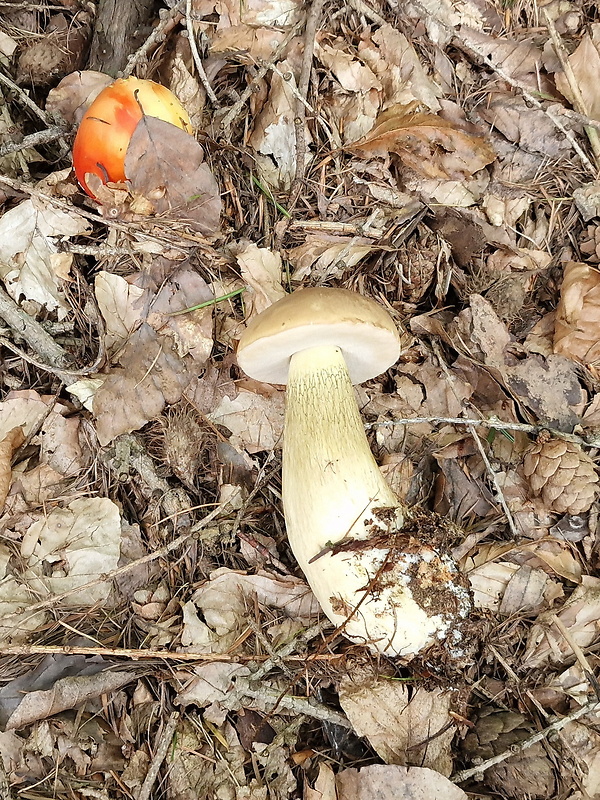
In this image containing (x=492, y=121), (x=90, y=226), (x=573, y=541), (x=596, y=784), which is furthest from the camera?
(x=492, y=121)

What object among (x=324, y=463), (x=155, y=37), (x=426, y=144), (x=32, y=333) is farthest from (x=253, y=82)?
(x=324, y=463)

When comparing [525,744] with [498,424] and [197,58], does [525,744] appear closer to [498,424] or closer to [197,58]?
[498,424]

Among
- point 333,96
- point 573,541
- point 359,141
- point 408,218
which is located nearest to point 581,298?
point 408,218

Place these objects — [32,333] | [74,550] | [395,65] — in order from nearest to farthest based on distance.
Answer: [74,550], [32,333], [395,65]

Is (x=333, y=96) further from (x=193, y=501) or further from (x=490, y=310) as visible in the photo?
(x=193, y=501)

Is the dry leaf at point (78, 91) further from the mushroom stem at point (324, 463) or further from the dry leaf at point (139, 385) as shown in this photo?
the mushroom stem at point (324, 463)

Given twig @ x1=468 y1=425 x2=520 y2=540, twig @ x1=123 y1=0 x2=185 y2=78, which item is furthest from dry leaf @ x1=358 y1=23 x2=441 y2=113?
twig @ x1=468 y1=425 x2=520 y2=540

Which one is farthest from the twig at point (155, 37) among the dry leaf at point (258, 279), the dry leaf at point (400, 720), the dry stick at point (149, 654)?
the dry leaf at point (400, 720)

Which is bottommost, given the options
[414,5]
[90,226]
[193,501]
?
[193,501]

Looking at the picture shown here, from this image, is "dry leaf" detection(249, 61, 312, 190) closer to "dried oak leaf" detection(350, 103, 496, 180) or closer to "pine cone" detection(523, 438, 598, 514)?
"dried oak leaf" detection(350, 103, 496, 180)
